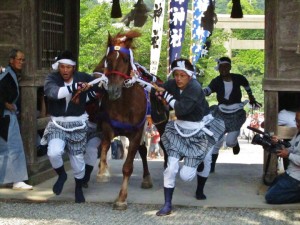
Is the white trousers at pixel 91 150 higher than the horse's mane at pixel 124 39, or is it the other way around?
the horse's mane at pixel 124 39

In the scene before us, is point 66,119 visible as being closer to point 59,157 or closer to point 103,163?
point 59,157

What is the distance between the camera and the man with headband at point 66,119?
659cm

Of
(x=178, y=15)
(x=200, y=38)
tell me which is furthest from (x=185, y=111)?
(x=200, y=38)

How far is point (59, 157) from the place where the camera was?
6578 mm

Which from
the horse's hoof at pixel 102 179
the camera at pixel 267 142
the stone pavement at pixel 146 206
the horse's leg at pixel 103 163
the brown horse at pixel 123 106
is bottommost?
the stone pavement at pixel 146 206

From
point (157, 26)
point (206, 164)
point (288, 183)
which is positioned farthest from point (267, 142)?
point (157, 26)

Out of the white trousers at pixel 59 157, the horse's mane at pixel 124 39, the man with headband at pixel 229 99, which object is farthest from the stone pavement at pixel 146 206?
the horse's mane at pixel 124 39

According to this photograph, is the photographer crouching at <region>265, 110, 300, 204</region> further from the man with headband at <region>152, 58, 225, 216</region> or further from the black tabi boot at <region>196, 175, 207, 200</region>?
the man with headband at <region>152, 58, 225, 216</region>

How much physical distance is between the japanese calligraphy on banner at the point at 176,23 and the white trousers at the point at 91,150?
8529 mm

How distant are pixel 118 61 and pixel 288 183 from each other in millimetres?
2578

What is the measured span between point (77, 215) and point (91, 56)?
14581 mm

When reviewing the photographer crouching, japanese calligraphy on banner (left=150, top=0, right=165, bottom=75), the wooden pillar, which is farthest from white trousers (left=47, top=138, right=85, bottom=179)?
japanese calligraphy on banner (left=150, top=0, right=165, bottom=75)

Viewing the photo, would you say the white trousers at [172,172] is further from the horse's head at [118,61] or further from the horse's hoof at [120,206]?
the horse's head at [118,61]

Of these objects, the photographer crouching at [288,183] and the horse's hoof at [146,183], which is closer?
the photographer crouching at [288,183]
